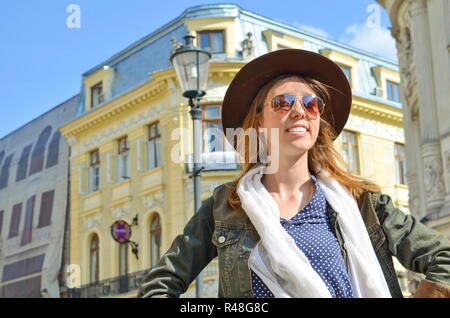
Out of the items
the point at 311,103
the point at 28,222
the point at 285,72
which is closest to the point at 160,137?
the point at 28,222

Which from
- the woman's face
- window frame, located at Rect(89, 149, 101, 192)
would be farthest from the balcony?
the woman's face

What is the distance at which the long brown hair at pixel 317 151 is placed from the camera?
251 cm

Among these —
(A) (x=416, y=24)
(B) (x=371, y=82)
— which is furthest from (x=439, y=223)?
(B) (x=371, y=82)

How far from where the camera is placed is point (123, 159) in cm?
2927

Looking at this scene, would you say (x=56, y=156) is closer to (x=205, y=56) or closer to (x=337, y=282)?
(x=205, y=56)

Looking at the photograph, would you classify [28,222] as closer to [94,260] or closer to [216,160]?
[94,260]

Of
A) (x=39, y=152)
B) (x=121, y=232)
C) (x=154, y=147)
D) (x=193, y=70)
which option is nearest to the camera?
(x=193, y=70)

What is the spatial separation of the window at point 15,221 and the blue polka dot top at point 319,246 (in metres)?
32.9

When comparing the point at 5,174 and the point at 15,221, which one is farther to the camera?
the point at 5,174

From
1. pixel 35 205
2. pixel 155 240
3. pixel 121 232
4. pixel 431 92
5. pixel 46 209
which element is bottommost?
pixel 431 92

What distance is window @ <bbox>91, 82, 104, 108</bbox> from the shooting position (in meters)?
30.9

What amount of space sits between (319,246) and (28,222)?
32.5 metres

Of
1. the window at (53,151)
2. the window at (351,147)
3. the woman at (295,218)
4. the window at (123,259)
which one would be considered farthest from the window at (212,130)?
the woman at (295,218)

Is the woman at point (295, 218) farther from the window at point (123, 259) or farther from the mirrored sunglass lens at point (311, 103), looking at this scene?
the window at point (123, 259)
